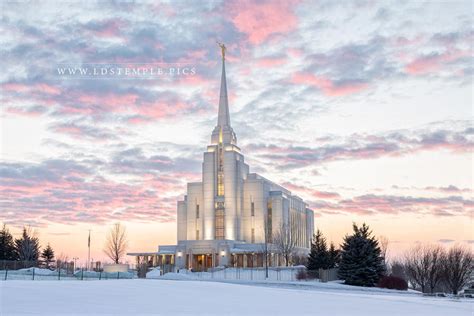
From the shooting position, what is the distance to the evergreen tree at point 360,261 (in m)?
44.0

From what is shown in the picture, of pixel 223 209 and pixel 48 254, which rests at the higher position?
pixel 223 209

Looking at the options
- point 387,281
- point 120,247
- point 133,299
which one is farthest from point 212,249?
point 133,299

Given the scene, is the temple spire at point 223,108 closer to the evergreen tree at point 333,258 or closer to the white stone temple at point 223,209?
the white stone temple at point 223,209

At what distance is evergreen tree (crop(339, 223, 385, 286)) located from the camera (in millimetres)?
44031

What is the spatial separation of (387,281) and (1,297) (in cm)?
3405

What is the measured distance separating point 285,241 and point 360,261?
4244cm

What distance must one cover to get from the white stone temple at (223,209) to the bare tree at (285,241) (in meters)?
0.94

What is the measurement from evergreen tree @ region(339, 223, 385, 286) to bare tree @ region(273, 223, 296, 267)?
30.2 meters

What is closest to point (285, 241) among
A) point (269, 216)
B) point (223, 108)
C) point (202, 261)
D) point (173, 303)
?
point (269, 216)

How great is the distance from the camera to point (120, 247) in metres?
96.4

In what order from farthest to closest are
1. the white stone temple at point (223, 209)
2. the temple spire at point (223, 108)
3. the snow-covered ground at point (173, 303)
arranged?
the temple spire at point (223, 108) < the white stone temple at point (223, 209) < the snow-covered ground at point (173, 303)

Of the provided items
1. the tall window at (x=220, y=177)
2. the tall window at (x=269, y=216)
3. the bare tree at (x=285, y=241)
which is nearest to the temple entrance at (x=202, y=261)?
the bare tree at (x=285, y=241)

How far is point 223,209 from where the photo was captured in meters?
95.9

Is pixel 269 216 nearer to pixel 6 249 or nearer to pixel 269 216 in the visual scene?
pixel 269 216
